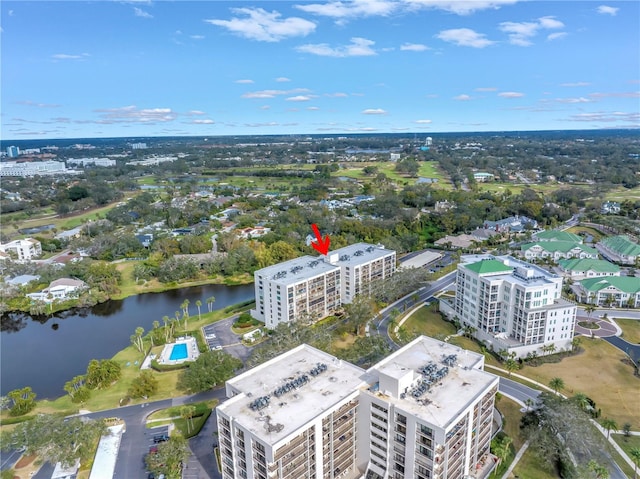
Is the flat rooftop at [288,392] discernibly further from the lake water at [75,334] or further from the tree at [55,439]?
the lake water at [75,334]

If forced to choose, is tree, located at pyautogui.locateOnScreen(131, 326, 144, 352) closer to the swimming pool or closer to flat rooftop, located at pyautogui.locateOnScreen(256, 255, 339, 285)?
the swimming pool

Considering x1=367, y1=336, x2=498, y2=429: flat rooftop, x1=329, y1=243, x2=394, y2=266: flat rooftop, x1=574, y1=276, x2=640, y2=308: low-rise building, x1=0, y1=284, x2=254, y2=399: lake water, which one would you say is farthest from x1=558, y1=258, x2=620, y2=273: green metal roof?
x1=0, y1=284, x2=254, y2=399: lake water

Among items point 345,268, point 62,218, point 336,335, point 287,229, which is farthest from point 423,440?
point 62,218

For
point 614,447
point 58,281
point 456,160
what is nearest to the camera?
point 614,447

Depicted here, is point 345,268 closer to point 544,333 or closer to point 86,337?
point 544,333

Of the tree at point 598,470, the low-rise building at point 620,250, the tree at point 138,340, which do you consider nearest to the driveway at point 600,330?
the tree at point 598,470

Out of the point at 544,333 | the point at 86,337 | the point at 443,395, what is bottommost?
the point at 86,337

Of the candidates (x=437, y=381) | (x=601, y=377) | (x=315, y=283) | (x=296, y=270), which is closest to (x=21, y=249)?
(x=296, y=270)
